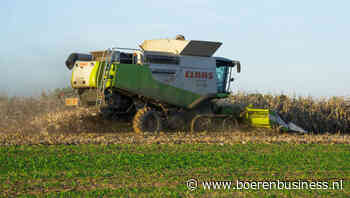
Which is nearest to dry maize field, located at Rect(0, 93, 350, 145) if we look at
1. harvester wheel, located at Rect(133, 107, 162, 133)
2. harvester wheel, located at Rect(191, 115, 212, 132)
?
harvester wheel, located at Rect(133, 107, 162, 133)

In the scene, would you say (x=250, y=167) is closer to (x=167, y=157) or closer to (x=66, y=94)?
(x=167, y=157)

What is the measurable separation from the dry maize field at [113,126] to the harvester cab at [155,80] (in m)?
0.72

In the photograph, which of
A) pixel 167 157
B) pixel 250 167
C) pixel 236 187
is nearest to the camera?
pixel 236 187

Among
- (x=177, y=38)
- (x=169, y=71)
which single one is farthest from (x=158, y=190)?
(x=177, y=38)

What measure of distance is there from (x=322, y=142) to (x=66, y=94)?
29.1 ft

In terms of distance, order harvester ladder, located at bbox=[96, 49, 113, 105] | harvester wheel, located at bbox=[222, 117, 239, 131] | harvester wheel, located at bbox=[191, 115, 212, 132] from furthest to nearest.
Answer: harvester wheel, located at bbox=[222, 117, 239, 131], harvester wheel, located at bbox=[191, 115, 212, 132], harvester ladder, located at bbox=[96, 49, 113, 105]

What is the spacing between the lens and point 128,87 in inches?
622

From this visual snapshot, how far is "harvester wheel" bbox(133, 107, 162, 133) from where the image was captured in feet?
53.3

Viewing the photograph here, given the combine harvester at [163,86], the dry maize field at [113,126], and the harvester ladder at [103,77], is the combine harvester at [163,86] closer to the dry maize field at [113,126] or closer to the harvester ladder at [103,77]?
the harvester ladder at [103,77]
